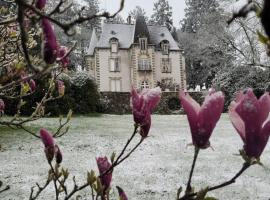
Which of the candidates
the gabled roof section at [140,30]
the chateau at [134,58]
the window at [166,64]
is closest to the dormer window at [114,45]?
the chateau at [134,58]

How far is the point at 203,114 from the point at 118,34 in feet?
129

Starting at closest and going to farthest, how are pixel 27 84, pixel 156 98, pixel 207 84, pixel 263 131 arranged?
pixel 263 131, pixel 156 98, pixel 27 84, pixel 207 84

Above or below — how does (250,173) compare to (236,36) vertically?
below

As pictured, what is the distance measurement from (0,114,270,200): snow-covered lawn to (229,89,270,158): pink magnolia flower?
3.99 metres

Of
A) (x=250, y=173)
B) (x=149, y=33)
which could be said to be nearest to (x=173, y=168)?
(x=250, y=173)

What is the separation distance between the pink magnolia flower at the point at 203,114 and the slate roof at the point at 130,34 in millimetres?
37986

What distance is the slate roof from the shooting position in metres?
39.1

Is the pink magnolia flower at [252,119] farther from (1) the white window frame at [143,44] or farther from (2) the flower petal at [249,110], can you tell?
(1) the white window frame at [143,44]

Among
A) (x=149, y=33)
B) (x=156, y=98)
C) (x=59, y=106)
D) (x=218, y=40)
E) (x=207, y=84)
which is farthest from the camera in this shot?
(x=207, y=84)

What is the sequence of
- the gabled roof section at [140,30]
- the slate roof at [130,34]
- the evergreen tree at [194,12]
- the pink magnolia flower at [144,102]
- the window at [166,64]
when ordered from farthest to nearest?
the evergreen tree at [194,12], the window at [166,64], the slate roof at [130,34], the gabled roof section at [140,30], the pink magnolia flower at [144,102]

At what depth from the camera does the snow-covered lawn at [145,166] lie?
22.4 ft

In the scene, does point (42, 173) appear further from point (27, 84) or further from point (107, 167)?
point (107, 167)

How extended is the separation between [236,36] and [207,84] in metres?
19.1

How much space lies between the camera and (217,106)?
900 millimetres
